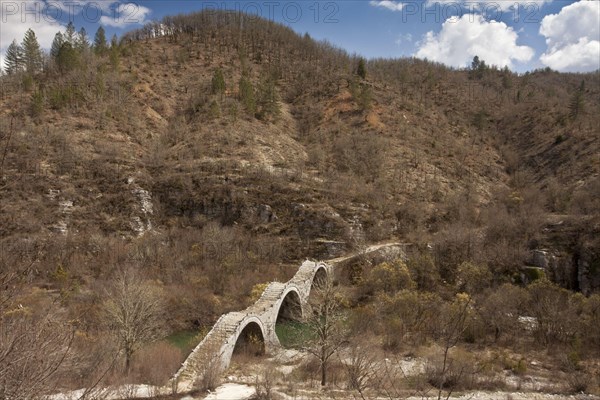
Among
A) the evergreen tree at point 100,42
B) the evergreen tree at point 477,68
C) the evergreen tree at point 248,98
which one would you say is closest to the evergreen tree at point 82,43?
the evergreen tree at point 100,42

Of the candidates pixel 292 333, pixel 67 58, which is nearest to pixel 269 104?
pixel 67 58

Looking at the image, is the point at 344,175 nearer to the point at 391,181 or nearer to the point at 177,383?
the point at 391,181

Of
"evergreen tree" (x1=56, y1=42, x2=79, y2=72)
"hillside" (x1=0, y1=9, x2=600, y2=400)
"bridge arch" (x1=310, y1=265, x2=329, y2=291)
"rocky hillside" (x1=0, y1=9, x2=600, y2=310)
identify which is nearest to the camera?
"bridge arch" (x1=310, y1=265, x2=329, y2=291)

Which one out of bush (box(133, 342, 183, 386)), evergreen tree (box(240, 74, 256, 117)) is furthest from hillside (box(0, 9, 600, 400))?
bush (box(133, 342, 183, 386))

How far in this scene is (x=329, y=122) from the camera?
76188 mm

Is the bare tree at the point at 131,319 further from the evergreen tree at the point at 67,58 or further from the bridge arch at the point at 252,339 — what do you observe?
the evergreen tree at the point at 67,58

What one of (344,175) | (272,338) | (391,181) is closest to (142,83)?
(344,175)

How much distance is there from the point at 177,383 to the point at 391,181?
48278 millimetres

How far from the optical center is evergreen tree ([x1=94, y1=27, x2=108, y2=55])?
78562mm

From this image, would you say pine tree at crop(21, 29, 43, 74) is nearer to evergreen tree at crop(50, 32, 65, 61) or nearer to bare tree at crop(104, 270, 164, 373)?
evergreen tree at crop(50, 32, 65, 61)

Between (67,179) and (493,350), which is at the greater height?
(67,179)

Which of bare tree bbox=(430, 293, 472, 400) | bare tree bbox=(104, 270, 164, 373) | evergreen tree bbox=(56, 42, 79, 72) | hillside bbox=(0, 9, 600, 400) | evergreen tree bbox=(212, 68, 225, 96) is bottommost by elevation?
bare tree bbox=(430, 293, 472, 400)

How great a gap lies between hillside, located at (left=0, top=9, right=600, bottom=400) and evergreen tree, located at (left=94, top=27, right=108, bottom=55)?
2555 millimetres

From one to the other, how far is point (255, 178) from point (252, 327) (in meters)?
32.4
